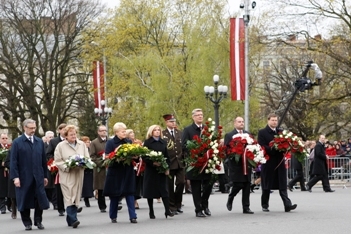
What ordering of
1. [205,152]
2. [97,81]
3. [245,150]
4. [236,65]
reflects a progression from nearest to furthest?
[205,152] → [245,150] → [236,65] → [97,81]

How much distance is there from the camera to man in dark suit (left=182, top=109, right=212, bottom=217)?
16.2 metres

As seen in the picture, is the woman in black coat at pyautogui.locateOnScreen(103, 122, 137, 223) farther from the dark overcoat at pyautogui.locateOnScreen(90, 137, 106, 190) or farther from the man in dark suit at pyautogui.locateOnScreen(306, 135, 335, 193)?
the man in dark suit at pyautogui.locateOnScreen(306, 135, 335, 193)

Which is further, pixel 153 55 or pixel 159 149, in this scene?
pixel 153 55

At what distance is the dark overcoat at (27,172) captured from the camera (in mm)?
14766

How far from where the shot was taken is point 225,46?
49.3 m

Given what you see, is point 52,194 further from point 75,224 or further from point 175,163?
point 75,224

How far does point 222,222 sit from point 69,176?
277cm

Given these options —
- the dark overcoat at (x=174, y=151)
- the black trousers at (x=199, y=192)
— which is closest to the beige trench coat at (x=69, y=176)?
the black trousers at (x=199, y=192)

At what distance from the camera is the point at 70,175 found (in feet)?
50.2

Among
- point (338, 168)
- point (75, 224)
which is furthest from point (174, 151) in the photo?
point (338, 168)

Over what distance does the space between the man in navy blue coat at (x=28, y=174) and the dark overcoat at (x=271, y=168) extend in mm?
4321

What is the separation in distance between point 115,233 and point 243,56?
22065 mm

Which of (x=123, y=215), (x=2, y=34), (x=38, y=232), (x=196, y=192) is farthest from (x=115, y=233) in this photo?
(x=2, y=34)

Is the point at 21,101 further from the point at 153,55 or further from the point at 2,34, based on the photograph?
the point at 153,55
